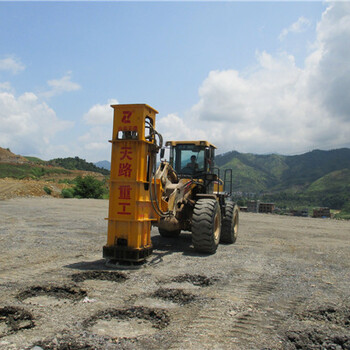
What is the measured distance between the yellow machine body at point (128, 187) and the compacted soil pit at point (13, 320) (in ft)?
8.90

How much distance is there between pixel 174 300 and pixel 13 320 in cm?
213

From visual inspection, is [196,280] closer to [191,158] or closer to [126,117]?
[126,117]

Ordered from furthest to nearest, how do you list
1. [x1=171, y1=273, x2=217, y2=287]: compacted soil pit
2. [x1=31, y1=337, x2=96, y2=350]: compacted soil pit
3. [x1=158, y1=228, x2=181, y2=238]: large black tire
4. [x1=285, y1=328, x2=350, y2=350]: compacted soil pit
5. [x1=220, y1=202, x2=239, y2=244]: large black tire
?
[x1=158, y1=228, x2=181, y2=238]: large black tire
[x1=220, y1=202, x2=239, y2=244]: large black tire
[x1=171, y1=273, x2=217, y2=287]: compacted soil pit
[x1=285, y1=328, x2=350, y2=350]: compacted soil pit
[x1=31, y1=337, x2=96, y2=350]: compacted soil pit

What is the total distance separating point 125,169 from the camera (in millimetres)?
7023

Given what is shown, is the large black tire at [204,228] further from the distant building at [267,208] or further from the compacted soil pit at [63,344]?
the distant building at [267,208]


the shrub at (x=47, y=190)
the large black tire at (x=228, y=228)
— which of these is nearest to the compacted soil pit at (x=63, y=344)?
the large black tire at (x=228, y=228)

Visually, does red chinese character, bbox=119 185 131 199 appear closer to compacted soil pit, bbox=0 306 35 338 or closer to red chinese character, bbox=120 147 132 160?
red chinese character, bbox=120 147 132 160

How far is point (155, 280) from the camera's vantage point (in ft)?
19.6

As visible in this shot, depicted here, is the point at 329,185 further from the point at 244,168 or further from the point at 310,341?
the point at 310,341

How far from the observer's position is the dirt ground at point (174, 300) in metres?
3.70

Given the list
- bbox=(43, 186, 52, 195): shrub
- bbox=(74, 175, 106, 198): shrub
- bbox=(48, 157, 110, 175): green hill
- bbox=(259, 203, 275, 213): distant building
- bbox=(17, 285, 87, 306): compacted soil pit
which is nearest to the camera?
bbox=(17, 285, 87, 306): compacted soil pit

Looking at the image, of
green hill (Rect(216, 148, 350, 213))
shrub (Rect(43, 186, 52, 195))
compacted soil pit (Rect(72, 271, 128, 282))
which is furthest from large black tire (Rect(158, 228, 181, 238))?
green hill (Rect(216, 148, 350, 213))

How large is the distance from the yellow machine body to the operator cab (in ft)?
10.2

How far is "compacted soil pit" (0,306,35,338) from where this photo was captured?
3.77m
